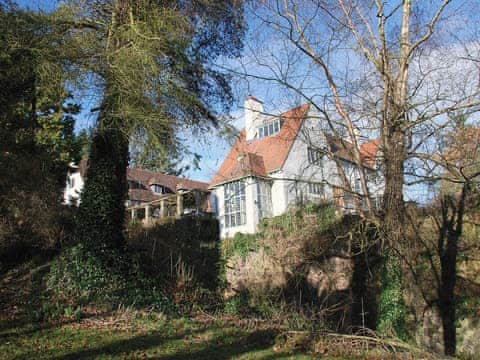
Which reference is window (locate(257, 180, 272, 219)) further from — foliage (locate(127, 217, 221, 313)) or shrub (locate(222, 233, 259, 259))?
shrub (locate(222, 233, 259, 259))

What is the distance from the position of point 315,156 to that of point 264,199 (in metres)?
9.21

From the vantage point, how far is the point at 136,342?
Answer: 503 centimetres

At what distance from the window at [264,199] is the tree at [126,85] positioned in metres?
9.15

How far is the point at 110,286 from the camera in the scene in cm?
746

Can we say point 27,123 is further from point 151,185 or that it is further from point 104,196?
point 151,185

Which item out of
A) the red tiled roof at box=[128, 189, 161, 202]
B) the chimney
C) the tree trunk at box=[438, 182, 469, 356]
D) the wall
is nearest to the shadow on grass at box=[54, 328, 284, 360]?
the chimney

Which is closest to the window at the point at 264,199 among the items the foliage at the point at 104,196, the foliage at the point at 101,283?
the foliage at the point at 104,196

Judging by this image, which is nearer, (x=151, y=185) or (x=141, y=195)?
(x=141, y=195)

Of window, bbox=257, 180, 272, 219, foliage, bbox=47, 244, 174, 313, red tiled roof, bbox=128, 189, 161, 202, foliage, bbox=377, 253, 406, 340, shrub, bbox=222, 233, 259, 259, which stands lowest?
foliage, bbox=377, 253, 406, 340

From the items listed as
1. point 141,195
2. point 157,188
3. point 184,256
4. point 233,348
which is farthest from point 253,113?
point 157,188

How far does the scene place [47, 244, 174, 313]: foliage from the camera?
6.90 meters

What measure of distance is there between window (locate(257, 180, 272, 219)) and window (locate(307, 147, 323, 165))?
8334mm

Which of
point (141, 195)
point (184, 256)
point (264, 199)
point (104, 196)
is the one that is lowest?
point (184, 256)

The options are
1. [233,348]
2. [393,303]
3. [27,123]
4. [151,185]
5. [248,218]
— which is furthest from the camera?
[151,185]
